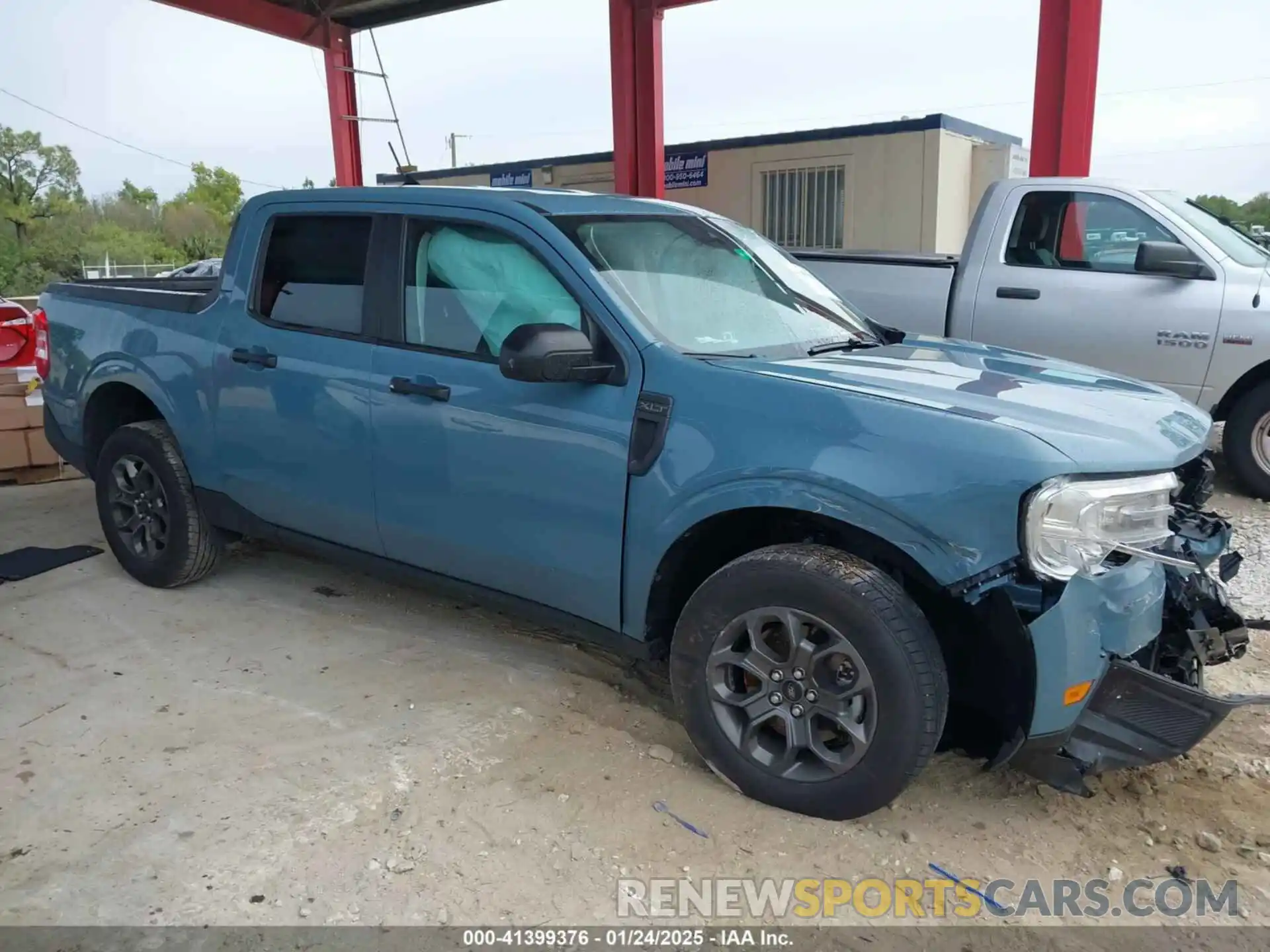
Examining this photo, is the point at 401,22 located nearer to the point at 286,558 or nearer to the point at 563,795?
the point at 286,558

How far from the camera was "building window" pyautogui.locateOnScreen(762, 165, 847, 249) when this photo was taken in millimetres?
14545

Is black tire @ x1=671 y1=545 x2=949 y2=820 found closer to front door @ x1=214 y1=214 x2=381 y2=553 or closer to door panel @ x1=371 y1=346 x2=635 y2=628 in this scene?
door panel @ x1=371 y1=346 x2=635 y2=628

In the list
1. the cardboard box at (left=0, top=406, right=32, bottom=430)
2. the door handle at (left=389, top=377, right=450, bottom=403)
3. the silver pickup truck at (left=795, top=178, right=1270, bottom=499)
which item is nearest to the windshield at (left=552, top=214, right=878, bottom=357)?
the door handle at (left=389, top=377, right=450, bottom=403)

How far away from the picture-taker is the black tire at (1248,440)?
6.12 meters

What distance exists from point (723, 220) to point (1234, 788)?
2741 millimetres

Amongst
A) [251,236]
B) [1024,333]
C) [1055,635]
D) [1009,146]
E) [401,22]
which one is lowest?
[1055,635]

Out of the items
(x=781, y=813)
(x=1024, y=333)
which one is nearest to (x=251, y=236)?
(x=781, y=813)

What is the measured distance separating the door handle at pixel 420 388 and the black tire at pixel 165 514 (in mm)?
1519

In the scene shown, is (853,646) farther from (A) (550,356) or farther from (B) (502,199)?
(B) (502,199)

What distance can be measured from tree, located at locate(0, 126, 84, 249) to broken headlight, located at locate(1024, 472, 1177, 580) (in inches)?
2065

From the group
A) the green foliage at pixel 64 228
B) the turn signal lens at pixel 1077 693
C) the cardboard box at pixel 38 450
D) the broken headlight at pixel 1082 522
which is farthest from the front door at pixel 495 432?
the green foliage at pixel 64 228

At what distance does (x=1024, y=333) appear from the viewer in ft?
20.9

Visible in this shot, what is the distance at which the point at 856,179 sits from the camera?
1421 centimetres

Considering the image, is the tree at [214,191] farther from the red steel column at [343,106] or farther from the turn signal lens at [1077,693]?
the turn signal lens at [1077,693]
